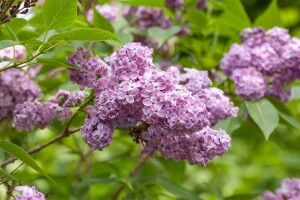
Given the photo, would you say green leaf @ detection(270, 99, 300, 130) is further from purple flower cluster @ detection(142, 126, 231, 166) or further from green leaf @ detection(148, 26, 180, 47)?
purple flower cluster @ detection(142, 126, 231, 166)

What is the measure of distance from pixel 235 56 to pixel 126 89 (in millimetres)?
668

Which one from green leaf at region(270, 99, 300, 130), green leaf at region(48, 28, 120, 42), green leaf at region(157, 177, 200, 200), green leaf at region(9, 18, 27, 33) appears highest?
green leaf at region(48, 28, 120, 42)

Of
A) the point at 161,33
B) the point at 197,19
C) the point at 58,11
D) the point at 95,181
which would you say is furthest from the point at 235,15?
the point at 58,11

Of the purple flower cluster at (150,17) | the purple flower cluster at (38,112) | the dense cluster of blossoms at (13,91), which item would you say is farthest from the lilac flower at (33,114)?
the purple flower cluster at (150,17)

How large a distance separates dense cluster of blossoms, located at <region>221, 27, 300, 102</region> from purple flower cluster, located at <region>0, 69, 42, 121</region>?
63 cm

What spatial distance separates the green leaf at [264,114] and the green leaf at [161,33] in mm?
349

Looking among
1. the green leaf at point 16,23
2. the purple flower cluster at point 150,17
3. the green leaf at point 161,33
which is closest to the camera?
the green leaf at point 16,23

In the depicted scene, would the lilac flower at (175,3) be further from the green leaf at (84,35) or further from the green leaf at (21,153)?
the green leaf at (21,153)

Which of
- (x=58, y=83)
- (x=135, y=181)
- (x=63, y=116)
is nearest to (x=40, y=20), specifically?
(x=58, y=83)

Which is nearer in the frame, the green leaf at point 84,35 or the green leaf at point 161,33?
the green leaf at point 84,35

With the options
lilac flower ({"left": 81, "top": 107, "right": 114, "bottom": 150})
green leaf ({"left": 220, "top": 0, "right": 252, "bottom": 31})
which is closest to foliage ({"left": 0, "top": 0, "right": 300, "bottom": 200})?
green leaf ({"left": 220, "top": 0, "right": 252, "bottom": 31})

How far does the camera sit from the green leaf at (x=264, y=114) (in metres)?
1.68

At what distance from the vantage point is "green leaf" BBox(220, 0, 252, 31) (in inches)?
81.1

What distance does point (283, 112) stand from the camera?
187 cm
